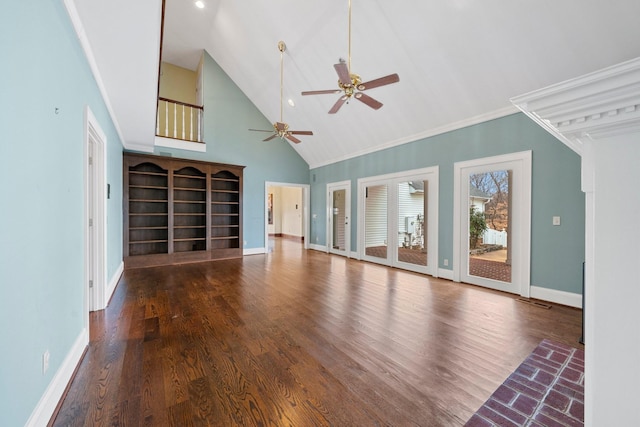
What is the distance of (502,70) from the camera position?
11.7ft

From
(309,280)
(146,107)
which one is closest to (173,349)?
(309,280)

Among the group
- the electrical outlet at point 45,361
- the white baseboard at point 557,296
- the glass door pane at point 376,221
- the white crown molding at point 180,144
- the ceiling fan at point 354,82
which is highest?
the white crown molding at point 180,144

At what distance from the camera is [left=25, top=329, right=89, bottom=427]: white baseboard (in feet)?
4.67

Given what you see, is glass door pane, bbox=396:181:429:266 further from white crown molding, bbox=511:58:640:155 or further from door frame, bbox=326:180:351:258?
white crown molding, bbox=511:58:640:155

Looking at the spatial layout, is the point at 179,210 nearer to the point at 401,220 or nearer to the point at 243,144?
the point at 243,144

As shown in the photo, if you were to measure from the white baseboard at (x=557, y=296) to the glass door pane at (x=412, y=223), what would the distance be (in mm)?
1789

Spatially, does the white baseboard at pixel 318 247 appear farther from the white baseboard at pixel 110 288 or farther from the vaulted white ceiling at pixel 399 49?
the white baseboard at pixel 110 288

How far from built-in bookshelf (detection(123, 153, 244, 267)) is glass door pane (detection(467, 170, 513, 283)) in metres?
5.32

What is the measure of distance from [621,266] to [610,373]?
29cm

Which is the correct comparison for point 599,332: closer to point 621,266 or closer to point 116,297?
point 621,266

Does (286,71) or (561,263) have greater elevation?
(286,71)

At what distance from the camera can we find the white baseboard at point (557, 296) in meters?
3.46

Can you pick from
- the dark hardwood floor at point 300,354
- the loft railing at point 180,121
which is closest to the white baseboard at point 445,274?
the dark hardwood floor at point 300,354

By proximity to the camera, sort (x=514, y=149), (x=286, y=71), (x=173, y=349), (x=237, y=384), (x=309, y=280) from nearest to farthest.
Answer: (x=237, y=384), (x=173, y=349), (x=514, y=149), (x=309, y=280), (x=286, y=71)
